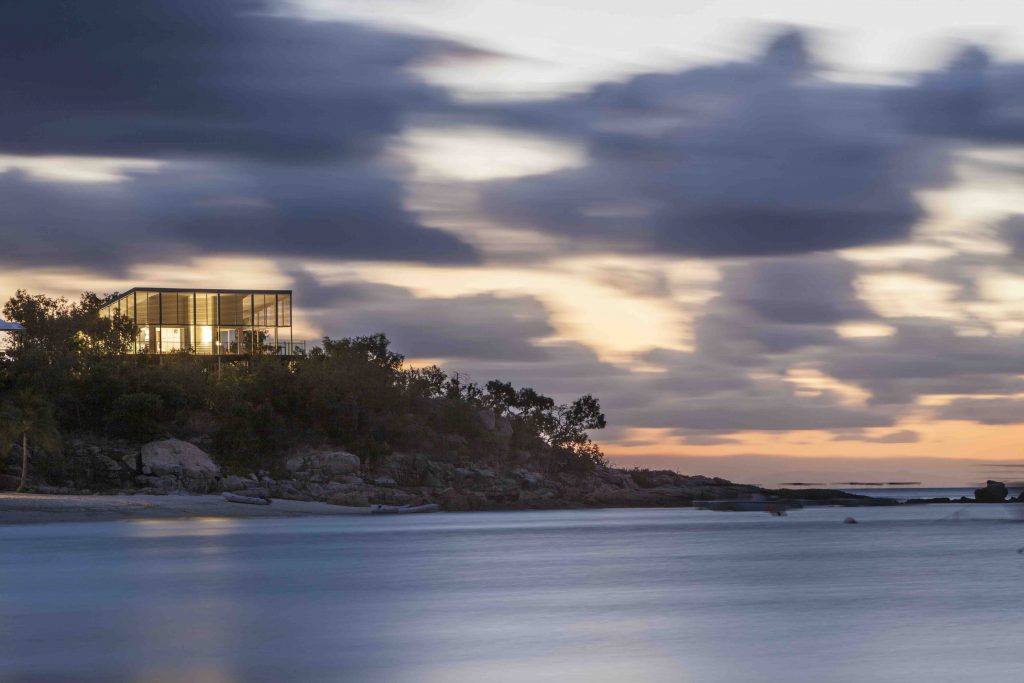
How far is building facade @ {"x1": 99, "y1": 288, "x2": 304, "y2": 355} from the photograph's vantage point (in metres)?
107

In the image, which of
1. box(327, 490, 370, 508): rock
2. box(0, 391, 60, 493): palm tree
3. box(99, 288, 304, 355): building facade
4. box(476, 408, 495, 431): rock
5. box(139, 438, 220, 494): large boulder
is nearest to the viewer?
box(0, 391, 60, 493): palm tree

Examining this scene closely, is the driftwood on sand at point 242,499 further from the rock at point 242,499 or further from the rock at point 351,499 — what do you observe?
the rock at point 351,499

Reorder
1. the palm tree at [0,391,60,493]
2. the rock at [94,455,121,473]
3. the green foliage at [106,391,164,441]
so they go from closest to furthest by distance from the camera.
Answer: the palm tree at [0,391,60,493] < the rock at [94,455,121,473] < the green foliage at [106,391,164,441]

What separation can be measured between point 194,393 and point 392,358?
750 inches

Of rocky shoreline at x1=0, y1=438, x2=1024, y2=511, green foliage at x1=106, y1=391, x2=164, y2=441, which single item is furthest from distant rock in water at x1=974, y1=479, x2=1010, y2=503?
green foliage at x1=106, y1=391, x2=164, y2=441

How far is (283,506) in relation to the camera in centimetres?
8931

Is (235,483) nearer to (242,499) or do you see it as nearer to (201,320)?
(242,499)

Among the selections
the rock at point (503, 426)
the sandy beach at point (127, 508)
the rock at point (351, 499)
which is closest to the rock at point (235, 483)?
the sandy beach at point (127, 508)

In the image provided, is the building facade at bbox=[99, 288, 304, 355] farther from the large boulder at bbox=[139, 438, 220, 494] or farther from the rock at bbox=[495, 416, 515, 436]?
the rock at bbox=[495, 416, 515, 436]

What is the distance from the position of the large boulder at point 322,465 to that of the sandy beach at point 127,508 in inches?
230

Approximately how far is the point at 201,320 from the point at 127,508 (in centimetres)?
2948

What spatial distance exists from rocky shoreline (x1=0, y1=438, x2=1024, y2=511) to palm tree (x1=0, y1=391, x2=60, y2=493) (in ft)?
12.8

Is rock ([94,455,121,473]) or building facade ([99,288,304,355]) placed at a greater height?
building facade ([99,288,304,355])

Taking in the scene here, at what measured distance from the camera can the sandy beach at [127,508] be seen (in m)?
77.4
